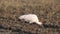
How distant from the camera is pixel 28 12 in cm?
735

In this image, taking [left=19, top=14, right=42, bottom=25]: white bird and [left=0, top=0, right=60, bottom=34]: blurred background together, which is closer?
[left=0, top=0, right=60, bottom=34]: blurred background

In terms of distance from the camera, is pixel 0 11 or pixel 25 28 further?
pixel 0 11

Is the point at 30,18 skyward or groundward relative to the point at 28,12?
groundward

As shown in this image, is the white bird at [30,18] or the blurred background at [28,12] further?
the white bird at [30,18]

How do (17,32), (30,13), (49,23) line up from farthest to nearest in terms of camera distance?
1. (30,13)
2. (49,23)
3. (17,32)

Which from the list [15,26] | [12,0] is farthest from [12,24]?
[12,0]

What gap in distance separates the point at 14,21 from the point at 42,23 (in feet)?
2.36

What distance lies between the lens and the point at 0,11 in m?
7.27

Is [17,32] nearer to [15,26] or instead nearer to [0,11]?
[15,26]

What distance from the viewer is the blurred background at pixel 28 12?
21.4 ft

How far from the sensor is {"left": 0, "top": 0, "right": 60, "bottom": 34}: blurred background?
256 inches

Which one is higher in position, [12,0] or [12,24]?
[12,0]

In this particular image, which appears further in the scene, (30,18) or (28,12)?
(28,12)

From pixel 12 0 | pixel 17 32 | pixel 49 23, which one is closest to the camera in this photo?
pixel 17 32
